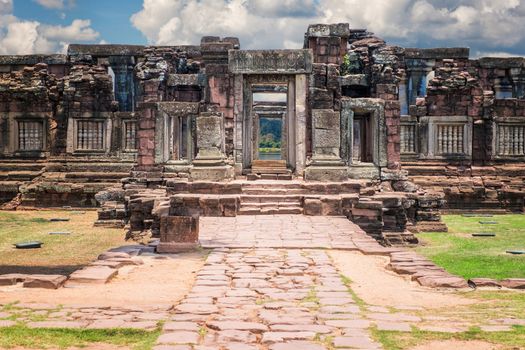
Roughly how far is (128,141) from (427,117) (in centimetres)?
1069

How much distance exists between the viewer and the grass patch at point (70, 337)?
5242mm

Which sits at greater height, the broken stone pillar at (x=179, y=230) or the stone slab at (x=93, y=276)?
the broken stone pillar at (x=179, y=230)

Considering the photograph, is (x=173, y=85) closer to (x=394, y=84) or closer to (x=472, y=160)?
(x=394, y=84)

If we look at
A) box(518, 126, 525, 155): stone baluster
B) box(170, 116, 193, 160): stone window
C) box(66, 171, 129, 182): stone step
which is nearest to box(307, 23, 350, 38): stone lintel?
box(170, 116, 193, 160): stone window

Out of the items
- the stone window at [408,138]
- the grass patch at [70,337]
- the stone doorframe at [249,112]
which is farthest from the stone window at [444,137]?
the grass patch at [70,337]

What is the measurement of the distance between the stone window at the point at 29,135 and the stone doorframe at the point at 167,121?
27.1 feet

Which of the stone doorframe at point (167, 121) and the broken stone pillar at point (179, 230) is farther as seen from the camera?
the stone doorframe at point (167, 121)

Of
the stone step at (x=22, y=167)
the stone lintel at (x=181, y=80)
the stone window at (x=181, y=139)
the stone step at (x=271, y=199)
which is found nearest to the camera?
the stone step at (x=271, y=199)

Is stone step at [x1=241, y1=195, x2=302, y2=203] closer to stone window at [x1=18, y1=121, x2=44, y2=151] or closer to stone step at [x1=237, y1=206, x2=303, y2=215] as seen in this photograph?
stone step at [x1=237, y1=206, x2=303, y2=215]

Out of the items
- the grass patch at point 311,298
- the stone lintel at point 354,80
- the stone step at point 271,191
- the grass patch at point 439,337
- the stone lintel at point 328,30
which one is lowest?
the grass patch at point 439,337

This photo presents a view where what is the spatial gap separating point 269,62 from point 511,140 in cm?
1106

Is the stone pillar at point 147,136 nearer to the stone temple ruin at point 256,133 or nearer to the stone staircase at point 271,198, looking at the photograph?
the stone temple ruin at point 256,133

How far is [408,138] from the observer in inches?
955

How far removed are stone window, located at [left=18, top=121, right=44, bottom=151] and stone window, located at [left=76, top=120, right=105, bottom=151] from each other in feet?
5.22
